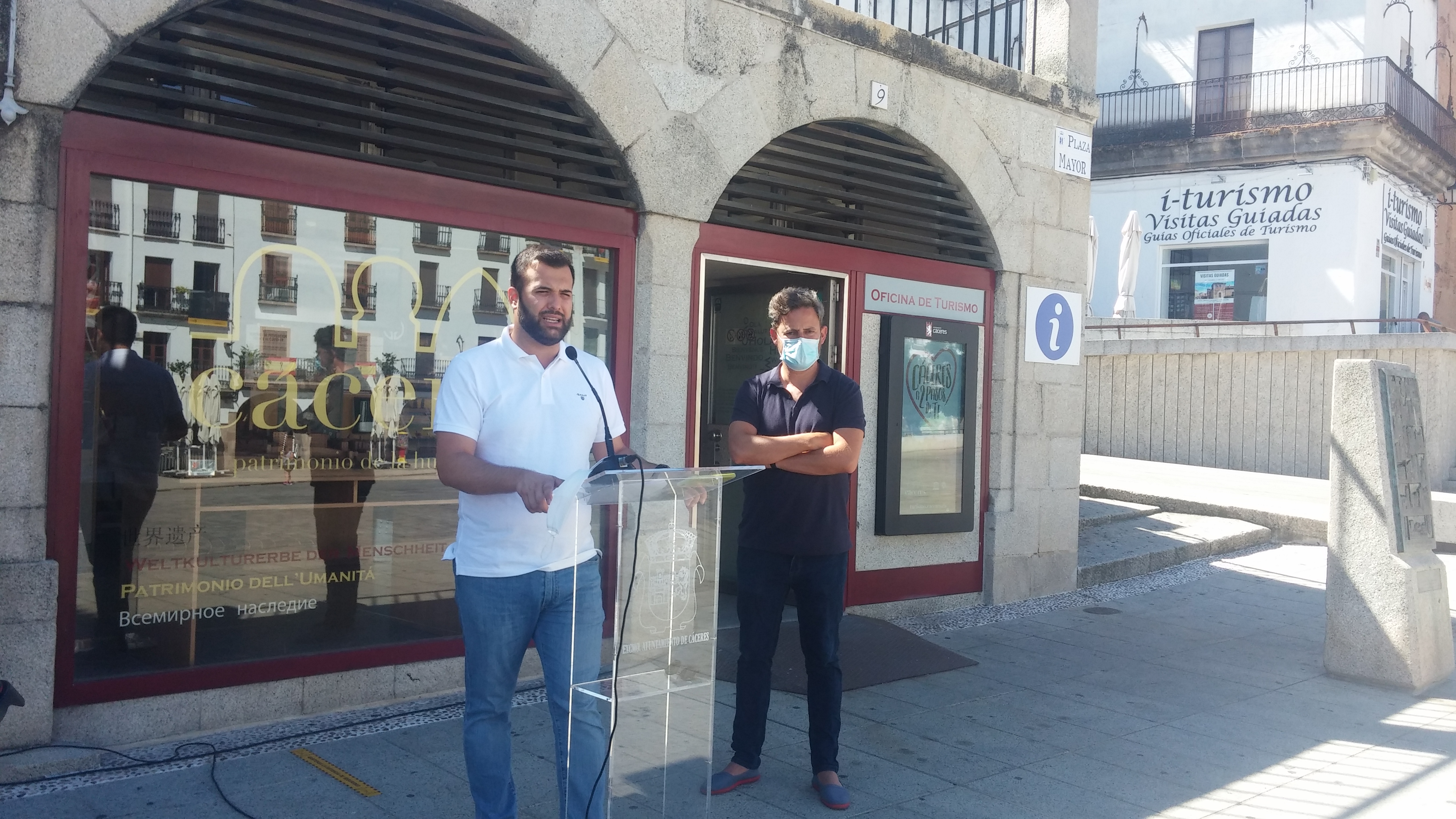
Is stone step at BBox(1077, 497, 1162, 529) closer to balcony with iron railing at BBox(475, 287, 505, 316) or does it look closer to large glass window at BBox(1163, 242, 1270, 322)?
balcony with iron railing at BBox(475, 287, 505, 316)

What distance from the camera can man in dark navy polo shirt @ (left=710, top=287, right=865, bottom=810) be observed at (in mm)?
4418

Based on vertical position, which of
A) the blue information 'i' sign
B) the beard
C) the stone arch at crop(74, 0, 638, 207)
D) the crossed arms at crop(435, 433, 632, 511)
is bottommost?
the crossed arms at crop(435, 433, 632, 511)

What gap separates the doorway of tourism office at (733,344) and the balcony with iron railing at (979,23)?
8.06 feet

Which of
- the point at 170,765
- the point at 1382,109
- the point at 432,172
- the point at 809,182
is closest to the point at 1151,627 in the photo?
the point at 809,182

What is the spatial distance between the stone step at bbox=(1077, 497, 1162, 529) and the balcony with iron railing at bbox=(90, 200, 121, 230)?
8.88 metres

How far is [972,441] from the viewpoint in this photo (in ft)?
27.6

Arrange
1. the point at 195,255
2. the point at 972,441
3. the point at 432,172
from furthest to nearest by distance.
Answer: the point at 972,441
the point at 432,172
the point at 195,255

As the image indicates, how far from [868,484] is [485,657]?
481 centimetres

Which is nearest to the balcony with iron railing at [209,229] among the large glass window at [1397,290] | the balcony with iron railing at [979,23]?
the balcony with iron railing at [979,23]

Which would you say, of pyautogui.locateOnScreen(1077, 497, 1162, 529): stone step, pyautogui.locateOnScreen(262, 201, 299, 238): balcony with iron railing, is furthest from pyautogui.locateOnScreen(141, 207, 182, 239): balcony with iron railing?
pyautogui.locateOnScreen(1077, 497, 1162, 529): stone step

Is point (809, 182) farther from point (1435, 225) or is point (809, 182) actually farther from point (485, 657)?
point (1435, 225)

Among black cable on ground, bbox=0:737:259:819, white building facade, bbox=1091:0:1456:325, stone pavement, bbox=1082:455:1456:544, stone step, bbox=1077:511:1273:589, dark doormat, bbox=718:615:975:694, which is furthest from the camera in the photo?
white building facade, bbox=1091:0:1456:325

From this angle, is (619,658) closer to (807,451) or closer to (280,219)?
(807,451)

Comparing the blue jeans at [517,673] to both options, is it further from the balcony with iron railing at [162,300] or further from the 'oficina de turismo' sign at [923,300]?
the 'oficina de turismo' sign at [923,300]
